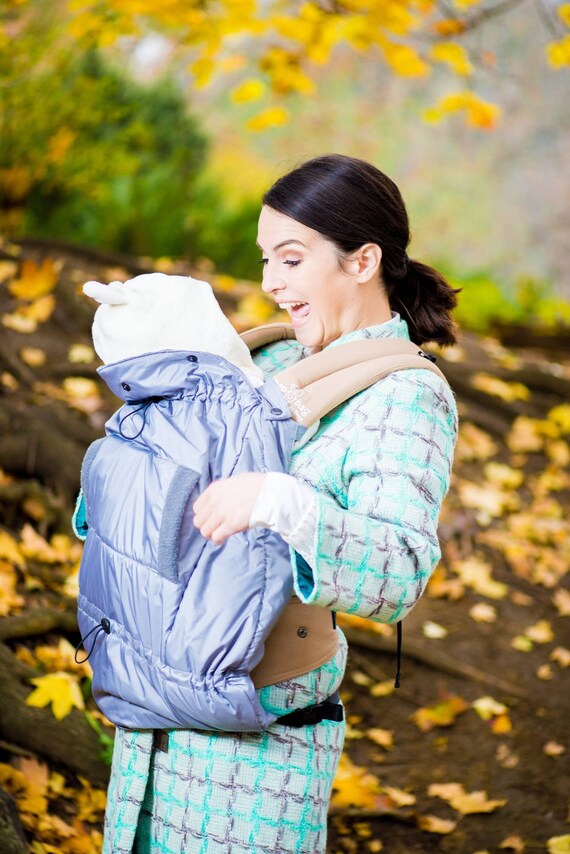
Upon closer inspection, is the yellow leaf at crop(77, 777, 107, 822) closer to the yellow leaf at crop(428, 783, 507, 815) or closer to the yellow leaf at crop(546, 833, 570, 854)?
the yellow leaf at crop(428, 783, 507, 815)

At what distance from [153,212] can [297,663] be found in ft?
20.6

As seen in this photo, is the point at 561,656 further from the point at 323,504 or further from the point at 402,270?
the point at 323,504

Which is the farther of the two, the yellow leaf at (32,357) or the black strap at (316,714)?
the yellow leaf at (32,357)

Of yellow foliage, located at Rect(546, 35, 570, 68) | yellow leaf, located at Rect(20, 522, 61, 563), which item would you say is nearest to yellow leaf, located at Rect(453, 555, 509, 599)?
yellow leaf, located at Rect(20, 522, 61, 563)

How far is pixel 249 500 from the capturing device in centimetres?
137

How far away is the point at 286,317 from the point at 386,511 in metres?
4.73

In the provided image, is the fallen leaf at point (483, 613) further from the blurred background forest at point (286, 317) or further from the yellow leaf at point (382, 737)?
the yellow leaf at point (382, 737)

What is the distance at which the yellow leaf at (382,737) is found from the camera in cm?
378

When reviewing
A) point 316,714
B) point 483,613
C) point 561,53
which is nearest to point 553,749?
point 483,613

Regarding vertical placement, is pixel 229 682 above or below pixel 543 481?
below

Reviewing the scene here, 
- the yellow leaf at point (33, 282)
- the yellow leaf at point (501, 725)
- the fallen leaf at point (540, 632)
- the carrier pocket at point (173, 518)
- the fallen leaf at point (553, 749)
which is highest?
the yellow leaf at point (33, 282)

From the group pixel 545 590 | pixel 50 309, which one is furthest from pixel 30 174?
pixel 545 590

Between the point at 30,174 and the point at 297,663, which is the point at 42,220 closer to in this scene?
the point at 30,174

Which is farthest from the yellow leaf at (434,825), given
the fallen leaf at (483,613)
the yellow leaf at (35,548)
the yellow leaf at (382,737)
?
the yellow leaf at (35,548)
